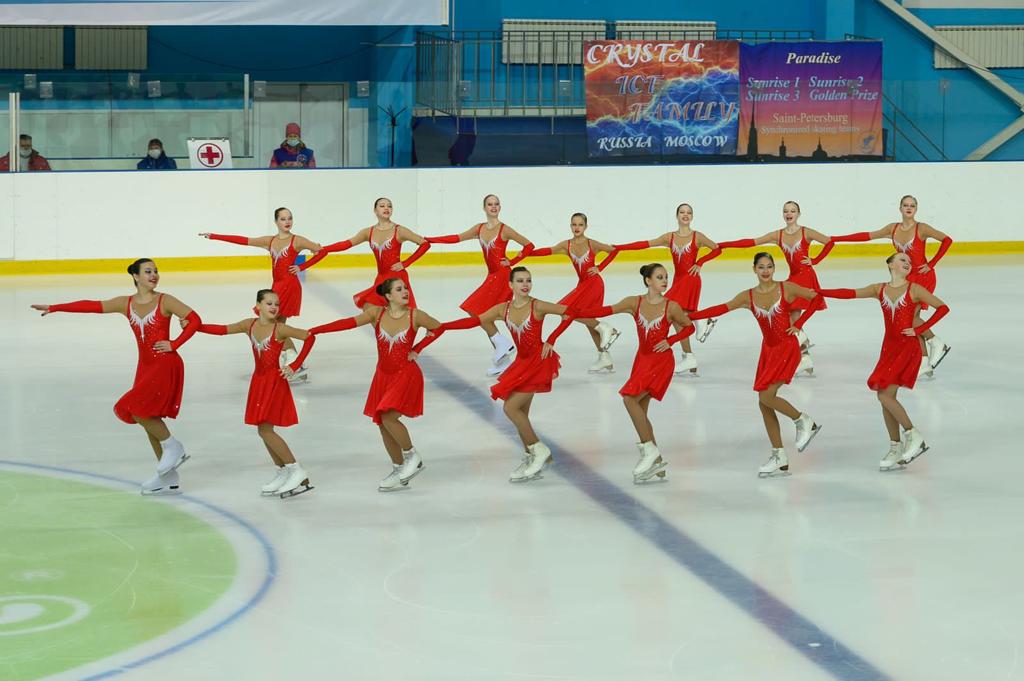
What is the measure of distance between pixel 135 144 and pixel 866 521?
43.8 feet

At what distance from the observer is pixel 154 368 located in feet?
30.2

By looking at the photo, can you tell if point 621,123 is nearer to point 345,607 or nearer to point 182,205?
point 182,205

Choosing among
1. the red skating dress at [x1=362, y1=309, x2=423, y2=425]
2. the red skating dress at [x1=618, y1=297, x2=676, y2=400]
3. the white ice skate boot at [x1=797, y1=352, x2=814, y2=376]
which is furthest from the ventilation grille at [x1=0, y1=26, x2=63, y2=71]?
the red skating dress at [x1=618, y1=297, x2=676, y2=400]

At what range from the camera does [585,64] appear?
837 inches

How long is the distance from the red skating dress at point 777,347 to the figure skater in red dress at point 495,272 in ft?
11.5

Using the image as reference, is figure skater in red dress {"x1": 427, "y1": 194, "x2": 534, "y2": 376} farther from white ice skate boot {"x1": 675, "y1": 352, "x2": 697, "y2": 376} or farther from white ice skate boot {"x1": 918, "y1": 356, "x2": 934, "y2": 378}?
white ice skate boot {"x1": 918, "y1": 356, "x2": 934, "y2": 378}

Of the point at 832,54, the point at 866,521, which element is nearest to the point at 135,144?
the point at 832,54

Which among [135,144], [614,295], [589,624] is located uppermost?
[135,144]

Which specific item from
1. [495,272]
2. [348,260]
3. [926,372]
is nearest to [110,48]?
[348,260]

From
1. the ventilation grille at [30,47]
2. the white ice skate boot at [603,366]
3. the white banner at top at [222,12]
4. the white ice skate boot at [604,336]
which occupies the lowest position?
the white ice skate boot at [603,366]

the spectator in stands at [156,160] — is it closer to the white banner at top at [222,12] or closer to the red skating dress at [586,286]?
the white banner at top at [222,12]

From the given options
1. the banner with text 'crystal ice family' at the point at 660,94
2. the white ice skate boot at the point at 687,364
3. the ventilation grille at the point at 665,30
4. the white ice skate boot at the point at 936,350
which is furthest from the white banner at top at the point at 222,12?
the white ice skate boot at the point at 936,350

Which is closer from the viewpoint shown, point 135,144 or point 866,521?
point 866,521

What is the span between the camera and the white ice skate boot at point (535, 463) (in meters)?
9.59
